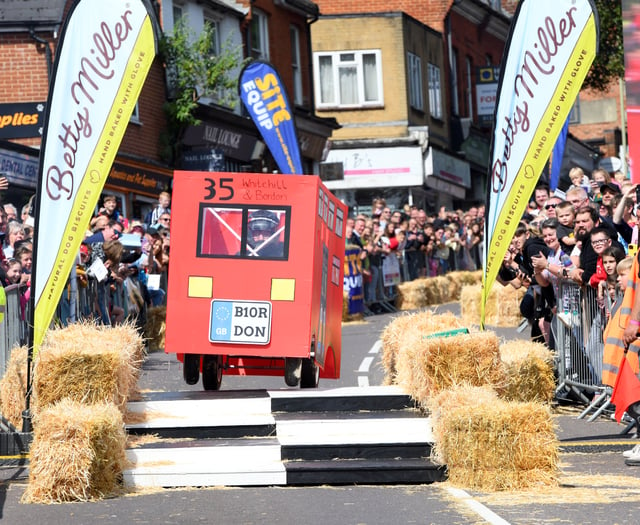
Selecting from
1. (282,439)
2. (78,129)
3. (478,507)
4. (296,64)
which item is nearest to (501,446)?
(478,507)

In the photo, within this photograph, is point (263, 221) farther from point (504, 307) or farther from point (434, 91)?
point (434, 91)

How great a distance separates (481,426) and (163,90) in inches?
948

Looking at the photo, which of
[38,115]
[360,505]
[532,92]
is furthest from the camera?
[38,115]

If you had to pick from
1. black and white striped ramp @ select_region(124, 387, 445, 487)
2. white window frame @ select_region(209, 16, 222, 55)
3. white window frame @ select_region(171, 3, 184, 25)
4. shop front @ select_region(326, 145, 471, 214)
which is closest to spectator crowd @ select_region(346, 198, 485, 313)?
white window frame @ select_region(209, 16, 222, 55)

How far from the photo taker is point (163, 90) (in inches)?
1304

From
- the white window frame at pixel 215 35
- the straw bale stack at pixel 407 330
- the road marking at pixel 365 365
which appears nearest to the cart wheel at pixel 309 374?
the straw bale stack at pixel 407 330

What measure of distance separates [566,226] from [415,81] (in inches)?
1343

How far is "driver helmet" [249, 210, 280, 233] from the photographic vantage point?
12828 millimetres

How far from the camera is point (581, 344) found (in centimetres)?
1484

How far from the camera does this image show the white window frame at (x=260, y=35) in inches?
1549

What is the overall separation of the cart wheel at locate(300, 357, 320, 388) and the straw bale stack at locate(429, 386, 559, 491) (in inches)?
131

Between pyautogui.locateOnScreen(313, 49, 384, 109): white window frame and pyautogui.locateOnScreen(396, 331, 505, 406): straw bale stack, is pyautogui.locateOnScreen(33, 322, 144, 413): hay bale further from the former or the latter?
pyautogui.locateOnScreen(313, 49, 384, 109): white window frame

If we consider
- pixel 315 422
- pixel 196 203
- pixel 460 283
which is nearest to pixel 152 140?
pixel 460 283

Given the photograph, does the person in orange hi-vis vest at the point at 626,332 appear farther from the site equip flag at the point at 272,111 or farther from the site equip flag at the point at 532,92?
the site equip flag at the point at 272,111
